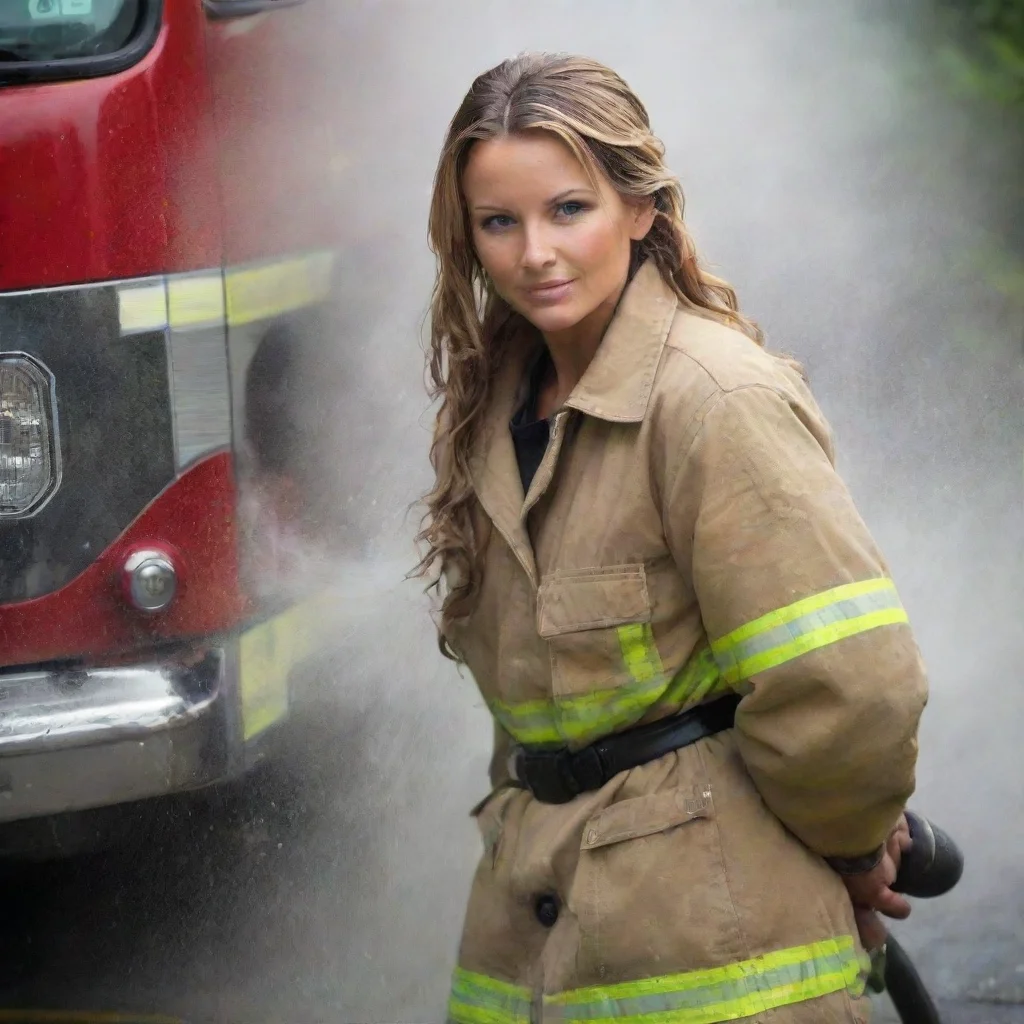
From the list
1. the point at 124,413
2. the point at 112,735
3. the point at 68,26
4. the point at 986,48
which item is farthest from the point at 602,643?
the point at 986,48

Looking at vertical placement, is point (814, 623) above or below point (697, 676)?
above

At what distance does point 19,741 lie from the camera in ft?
7.69

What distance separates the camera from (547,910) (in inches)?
74.5

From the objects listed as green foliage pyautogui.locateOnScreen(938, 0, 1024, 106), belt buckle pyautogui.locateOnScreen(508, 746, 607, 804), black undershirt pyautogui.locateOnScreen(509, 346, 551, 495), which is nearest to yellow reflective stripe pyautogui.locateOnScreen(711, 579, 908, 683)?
belt buckle pyautogui.locateOnScreen(508, 746, 607, 804)

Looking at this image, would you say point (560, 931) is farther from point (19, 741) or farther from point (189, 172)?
point (189, 172)

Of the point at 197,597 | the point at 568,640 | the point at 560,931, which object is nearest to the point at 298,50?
the point at 197,597

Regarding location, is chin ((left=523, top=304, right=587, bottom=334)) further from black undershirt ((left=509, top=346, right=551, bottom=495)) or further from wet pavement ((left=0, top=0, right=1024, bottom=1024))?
wet pavement ((left=0, top=0, right=1024, bottom=1024))

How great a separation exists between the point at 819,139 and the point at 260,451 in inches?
80.7

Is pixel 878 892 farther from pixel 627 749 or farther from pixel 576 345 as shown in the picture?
pixel 576 345

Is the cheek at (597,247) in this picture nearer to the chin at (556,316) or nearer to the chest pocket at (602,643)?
the chin at (556,316)

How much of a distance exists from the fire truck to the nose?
34.1 inches

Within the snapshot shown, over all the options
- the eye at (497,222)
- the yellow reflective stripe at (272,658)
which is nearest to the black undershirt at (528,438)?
the eye at (497,222)

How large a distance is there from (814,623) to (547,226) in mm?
612

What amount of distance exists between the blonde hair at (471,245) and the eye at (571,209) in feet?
0.16
